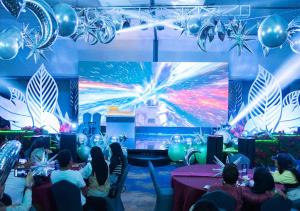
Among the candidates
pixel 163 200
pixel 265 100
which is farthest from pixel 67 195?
pixel 265 100

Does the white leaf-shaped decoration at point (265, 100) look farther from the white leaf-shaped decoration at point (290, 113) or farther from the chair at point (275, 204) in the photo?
the chair at point (275, 204)

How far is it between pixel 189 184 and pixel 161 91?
7709 millimetres

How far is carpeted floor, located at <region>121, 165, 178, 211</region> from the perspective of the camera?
18.1 ft

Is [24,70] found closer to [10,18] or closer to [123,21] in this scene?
[10,18]

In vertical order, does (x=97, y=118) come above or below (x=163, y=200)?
above

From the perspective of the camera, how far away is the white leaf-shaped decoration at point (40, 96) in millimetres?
10992

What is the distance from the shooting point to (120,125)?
9250mm

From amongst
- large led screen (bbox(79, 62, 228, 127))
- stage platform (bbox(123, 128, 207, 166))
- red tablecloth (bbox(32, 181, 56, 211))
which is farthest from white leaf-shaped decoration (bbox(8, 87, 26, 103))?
red tablecloth (bbox(32, 181, 56, 211))

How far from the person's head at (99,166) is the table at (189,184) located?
82 cm

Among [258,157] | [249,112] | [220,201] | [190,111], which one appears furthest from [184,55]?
[220,201]

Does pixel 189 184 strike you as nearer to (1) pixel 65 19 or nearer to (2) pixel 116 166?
(2) pixel 116 166

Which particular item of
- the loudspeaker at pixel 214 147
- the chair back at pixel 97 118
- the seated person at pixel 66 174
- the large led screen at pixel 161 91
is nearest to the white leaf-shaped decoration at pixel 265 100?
the large led screen at pixel 161 91

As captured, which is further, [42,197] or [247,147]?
[247,147]

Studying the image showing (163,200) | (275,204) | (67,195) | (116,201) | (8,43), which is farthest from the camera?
(8,43)
